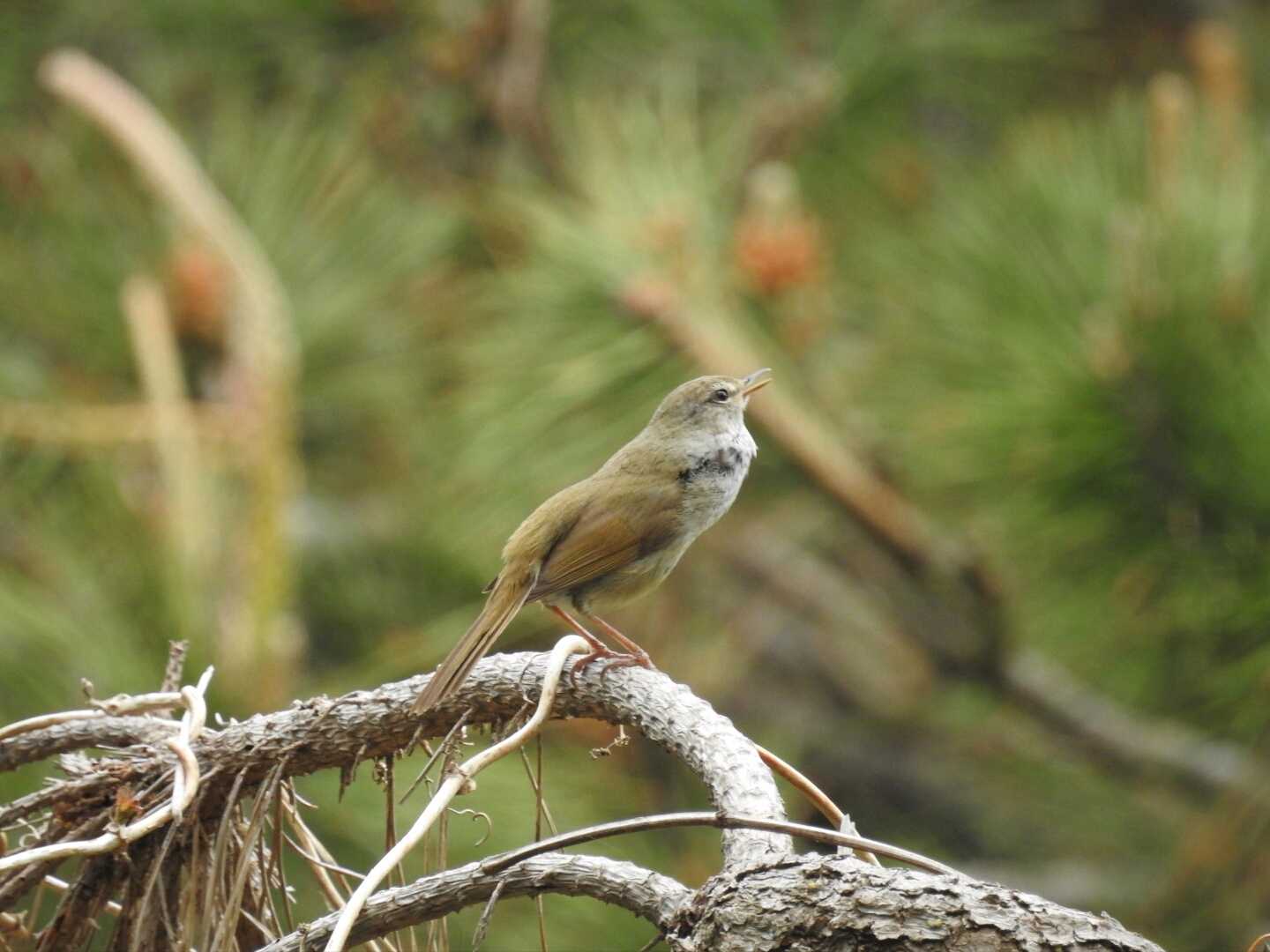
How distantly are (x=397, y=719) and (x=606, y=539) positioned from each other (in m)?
1.22

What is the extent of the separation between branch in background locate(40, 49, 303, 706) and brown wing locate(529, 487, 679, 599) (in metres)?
0.72

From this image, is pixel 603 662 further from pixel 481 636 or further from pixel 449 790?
pixel 481 636

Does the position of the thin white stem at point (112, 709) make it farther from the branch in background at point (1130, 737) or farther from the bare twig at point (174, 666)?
the branch in background at point (1130, 737)

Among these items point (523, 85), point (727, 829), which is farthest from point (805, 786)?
point (523, 85)

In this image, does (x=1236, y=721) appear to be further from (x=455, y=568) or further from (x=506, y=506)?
(x=455, y=568)

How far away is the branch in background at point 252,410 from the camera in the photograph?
337 cm

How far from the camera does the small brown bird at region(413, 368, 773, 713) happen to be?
301 centimetres

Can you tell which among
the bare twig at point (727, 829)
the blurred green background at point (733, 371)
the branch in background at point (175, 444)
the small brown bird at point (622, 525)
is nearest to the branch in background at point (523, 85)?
the blurred green background at point (733, 371)

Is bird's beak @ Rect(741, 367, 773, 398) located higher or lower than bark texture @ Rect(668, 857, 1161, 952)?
higher

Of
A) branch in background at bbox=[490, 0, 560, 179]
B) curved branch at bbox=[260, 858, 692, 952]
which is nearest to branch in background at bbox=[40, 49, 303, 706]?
branch in background at bbox=[490, 0, 560, 179]

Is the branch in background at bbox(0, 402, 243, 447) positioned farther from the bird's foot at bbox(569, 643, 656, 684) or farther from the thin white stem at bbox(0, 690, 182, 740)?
the bird's foot at bbox(569, 643, 656, 684)

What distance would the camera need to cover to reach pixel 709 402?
11.4ft

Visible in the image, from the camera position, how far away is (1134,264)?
3.79m

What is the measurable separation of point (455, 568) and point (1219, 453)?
8.76 ft
